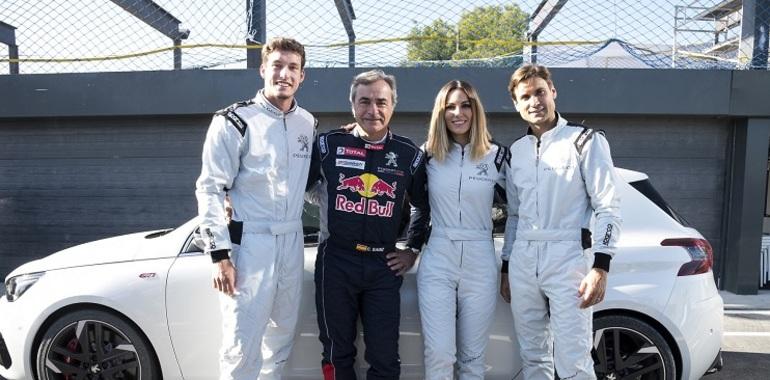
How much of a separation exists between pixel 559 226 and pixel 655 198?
1.09 meters

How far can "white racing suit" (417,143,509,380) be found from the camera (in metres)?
2.75

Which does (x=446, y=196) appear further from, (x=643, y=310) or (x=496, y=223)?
(x=643, y=310)

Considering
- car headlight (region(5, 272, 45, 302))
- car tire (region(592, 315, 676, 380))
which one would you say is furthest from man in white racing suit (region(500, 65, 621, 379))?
car headlight (region(5, 272, 45, 302))

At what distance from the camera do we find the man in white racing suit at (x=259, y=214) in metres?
2.62

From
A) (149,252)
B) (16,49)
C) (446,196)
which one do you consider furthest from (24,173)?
(446,196)

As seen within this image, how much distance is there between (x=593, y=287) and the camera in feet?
8.34

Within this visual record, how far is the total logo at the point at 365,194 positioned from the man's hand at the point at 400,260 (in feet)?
0.70

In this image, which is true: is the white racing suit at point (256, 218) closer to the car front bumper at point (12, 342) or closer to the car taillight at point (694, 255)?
the car front bumper at point (12, 342)

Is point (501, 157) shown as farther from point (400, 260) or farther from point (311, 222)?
point (311, 222)

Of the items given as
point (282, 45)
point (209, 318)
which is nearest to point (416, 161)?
point (282, 45)

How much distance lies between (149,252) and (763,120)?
6270 millimetres

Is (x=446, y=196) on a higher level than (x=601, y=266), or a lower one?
higher

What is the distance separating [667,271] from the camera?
3129mm

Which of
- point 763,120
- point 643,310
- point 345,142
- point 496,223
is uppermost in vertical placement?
point 763,120
